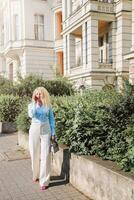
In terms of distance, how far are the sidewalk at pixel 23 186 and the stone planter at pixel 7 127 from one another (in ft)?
18.0

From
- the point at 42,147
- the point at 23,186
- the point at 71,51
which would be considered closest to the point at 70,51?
the point at 71,51

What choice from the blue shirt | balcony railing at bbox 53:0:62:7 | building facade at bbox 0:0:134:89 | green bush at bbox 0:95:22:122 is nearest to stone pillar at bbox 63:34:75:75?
building facade at bbox 0:0:134:89

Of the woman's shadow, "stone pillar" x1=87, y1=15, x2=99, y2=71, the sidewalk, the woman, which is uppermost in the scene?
"stone pillar" x1=87, y1=15, x2=99, y2=71

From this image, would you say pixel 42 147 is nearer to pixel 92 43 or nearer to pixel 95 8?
pixel 92 43

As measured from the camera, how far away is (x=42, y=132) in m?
6.14

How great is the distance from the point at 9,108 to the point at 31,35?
17812mm

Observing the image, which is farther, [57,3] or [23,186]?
[57,3]

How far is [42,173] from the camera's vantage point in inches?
239

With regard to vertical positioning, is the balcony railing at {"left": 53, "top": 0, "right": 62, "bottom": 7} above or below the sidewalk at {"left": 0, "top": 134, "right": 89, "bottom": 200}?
above

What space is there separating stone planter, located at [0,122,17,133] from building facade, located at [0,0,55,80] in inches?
647

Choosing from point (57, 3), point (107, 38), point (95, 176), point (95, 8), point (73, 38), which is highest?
point (57, 3)

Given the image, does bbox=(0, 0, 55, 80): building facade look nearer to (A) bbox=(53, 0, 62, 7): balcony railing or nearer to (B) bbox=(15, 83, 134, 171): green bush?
(A) bbox=(53, 0, 62, 7): balcony railing

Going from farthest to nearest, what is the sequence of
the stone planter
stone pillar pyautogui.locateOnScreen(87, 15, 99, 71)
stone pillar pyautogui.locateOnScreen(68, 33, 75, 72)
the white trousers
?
stone pillar pyautogui.locateOnScreen(68, 33, 75, 72)
stone pillar pyautogui.locateOnScreen(87, 15, 99, 71)
the stone planter
the white trousers

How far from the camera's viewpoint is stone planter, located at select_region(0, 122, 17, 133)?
1438cm
